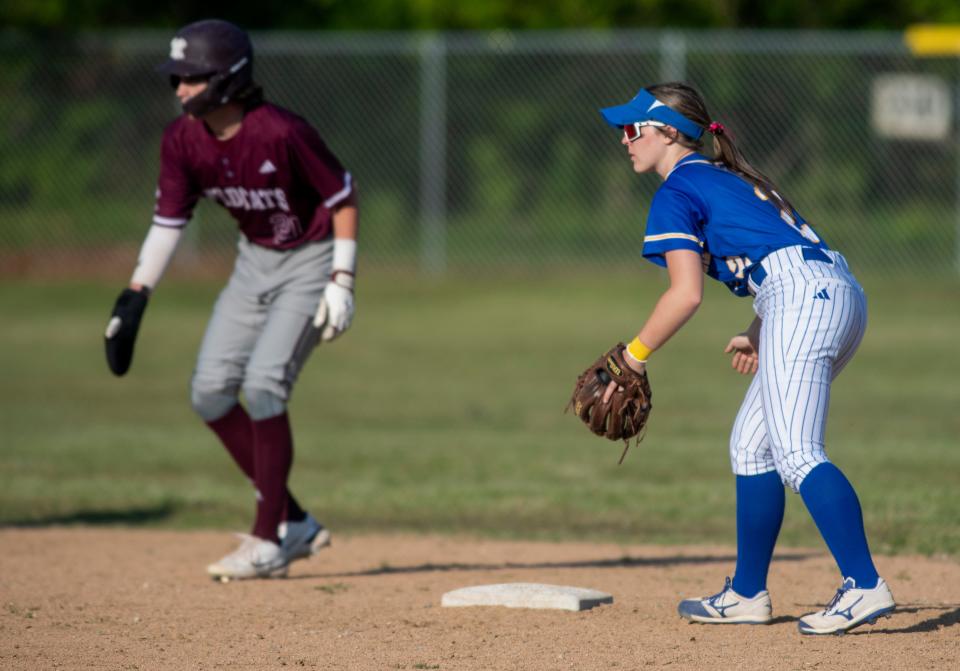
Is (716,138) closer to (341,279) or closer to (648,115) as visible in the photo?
(648,115)

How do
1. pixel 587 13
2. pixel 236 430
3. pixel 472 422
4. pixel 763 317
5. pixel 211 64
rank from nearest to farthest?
1. pixel 763 317
2. pixel 211 64
3. pixel 236 430
4. pixel 472 422
5. pixel 587 13

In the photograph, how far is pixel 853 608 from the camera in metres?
4.43

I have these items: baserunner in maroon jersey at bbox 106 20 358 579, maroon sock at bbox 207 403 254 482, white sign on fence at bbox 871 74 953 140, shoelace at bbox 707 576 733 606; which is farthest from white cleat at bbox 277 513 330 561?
white sign on fence at bbox 871 74 953 140

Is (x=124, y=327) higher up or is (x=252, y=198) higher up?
(x=252, y=198)

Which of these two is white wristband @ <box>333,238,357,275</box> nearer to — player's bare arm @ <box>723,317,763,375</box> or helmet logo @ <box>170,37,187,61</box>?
helmet logo @ <box>170,37,187,61</box>

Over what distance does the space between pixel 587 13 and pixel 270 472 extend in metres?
16.6

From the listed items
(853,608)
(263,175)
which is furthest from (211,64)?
(853,608)

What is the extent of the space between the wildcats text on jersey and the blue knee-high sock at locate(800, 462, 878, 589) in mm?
2445

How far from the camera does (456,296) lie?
1591 centimetres

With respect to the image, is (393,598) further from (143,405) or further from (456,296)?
(456,296)

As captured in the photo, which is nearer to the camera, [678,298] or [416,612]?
[678,298]

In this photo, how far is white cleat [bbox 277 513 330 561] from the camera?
5.92 metres

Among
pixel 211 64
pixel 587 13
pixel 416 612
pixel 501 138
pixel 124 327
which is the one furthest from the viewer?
pixel 587 13

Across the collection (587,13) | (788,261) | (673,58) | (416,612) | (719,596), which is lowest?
(416,612)
